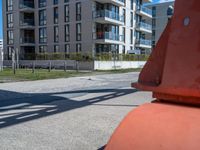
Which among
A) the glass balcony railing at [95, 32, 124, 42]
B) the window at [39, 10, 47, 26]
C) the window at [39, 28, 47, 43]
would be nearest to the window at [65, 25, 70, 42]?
the window at [39, 28, 47, 43]

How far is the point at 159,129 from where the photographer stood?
4.96ft

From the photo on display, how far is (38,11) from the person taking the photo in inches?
2004

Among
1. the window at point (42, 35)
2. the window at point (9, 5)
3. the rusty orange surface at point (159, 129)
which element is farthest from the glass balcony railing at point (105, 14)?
the rusty orange surface at point (159, 129)

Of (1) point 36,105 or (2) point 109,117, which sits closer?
(2) point 109,117

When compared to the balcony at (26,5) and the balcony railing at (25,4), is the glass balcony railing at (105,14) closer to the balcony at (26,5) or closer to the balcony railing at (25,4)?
the balcony at (26,5)

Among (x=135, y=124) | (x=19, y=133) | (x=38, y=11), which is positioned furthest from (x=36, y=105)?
(x=38, y=11)

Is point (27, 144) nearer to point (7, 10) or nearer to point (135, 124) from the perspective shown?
point (135, 124)

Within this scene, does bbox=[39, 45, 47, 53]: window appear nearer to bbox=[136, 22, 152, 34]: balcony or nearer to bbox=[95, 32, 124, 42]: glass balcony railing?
bbox=[95, 32, 124, 42]: glass balcony railing

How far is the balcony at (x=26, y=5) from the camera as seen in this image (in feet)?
168

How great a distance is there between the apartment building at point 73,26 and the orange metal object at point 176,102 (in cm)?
4093

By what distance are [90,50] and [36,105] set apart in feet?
115

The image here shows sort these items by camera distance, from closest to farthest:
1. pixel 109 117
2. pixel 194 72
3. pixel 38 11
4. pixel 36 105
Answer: pixel 194 72 < pixel 109 117 < pixel 36 105 < pixel 38 11

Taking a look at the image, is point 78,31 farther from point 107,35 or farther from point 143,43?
point 143,43

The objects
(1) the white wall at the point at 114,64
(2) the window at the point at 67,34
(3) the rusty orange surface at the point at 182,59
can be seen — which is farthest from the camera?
(2) the window at the point at 67,34
